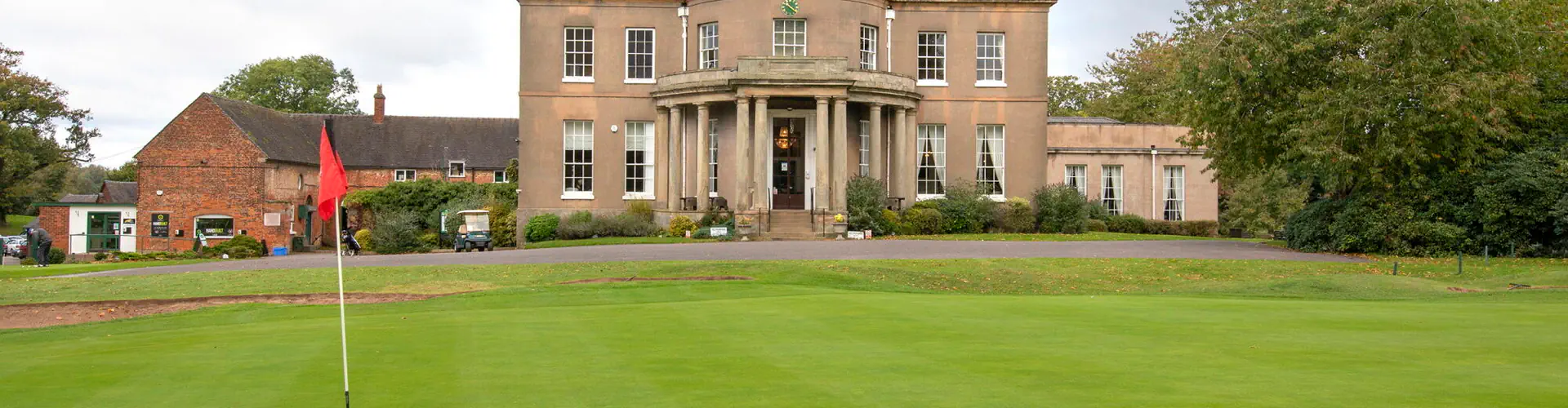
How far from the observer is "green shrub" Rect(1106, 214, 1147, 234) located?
39.2m

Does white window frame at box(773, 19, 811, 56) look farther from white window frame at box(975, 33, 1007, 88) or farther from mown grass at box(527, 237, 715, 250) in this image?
mown grass at box(527, 237, 715, 250)

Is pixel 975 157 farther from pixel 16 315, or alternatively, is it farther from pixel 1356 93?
pixel 16 315

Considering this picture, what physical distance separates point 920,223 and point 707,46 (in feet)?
28.6

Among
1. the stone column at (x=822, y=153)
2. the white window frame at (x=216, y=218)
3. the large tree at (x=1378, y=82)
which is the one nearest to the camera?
the large tree at (x=1378, y=82)

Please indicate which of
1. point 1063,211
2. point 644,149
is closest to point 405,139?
point 644,149

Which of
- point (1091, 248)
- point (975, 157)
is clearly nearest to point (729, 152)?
point (975, 157)

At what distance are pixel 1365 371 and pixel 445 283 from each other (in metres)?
15.1

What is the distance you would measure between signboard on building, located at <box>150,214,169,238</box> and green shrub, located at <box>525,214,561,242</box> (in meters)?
23.9

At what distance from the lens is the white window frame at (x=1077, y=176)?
1622 inches

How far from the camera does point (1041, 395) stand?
7.92 meters

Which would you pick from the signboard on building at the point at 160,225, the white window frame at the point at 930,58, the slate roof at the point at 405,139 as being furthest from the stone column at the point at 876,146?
the signboard on building at the point at 160,225

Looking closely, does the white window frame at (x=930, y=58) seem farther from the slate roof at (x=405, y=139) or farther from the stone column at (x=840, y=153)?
the slate roof at (x=405, y=139)

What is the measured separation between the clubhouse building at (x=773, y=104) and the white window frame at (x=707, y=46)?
0.16ft

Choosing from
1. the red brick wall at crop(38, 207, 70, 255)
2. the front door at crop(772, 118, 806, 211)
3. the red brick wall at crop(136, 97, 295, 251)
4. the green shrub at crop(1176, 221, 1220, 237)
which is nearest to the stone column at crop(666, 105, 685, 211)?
the front door at crop(772, 118, 806, 211)
